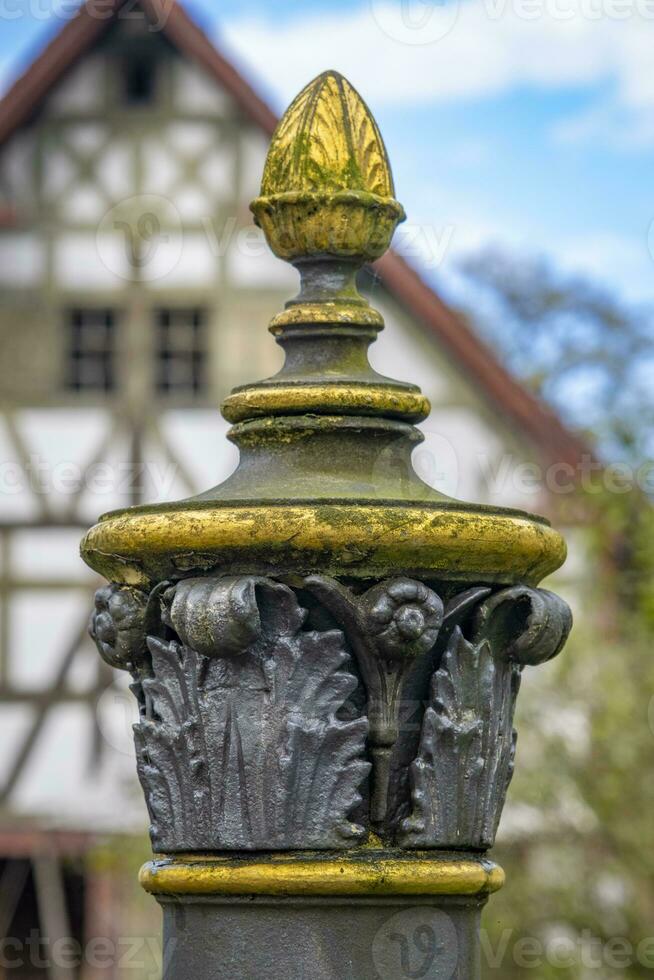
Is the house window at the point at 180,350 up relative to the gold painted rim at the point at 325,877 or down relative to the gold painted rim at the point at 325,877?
up

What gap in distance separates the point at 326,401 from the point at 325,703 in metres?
0.54

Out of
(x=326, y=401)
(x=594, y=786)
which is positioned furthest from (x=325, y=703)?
(x=594, y=786)

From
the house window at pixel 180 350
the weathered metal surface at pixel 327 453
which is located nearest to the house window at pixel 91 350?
the house window at pixel 180 350

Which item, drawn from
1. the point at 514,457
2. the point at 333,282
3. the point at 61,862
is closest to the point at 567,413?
the point at 514,457

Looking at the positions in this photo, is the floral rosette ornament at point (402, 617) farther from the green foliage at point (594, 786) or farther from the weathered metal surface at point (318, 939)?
the green foliage at point (594, 786)

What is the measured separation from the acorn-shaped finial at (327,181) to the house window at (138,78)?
1185 centimetres

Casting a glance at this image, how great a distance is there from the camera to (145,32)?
50.4ft

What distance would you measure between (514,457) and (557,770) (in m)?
3.52

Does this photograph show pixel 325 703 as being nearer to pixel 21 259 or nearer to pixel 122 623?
pixel 122 623

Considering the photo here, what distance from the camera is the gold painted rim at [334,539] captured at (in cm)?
328

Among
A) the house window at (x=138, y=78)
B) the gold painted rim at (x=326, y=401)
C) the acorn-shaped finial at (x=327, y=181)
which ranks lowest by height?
the gold painted rim at (x=326, y=401)

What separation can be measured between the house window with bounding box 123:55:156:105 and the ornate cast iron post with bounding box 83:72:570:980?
39.9 feet

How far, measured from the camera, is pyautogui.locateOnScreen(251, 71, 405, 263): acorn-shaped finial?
3.65 m

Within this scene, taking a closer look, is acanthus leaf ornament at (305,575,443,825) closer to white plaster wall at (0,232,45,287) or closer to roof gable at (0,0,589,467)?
roof gable at (0,0,589,467)
